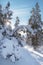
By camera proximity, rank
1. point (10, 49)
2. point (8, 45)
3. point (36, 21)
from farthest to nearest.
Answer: point (36, 21) → point (8, 45) → point (10, 49)

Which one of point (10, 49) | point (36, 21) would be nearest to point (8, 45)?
point (10, 49)

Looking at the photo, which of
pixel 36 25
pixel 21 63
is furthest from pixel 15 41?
pixel 36 25

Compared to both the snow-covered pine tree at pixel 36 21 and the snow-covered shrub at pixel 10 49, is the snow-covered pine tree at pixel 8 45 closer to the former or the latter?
the snow-covered shrub at pixel 10 49

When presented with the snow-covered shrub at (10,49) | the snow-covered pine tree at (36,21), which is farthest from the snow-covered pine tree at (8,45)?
the snow-covered pine tree at (36,21)

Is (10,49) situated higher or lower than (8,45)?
lower

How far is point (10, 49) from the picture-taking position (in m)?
10.1

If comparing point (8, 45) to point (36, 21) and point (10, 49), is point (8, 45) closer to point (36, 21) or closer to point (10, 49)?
point (10, 49)

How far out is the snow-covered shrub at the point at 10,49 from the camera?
10055mm

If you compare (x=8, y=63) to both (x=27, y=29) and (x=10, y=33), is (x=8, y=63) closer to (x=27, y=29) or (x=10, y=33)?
(x=10, y=33)

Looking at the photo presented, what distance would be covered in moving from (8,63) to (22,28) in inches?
109

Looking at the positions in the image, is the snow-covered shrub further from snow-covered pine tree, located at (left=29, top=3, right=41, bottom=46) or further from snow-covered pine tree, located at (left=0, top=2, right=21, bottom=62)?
snow-covered pine tree, located at (left=29, top=3, right=41, bottom=46)

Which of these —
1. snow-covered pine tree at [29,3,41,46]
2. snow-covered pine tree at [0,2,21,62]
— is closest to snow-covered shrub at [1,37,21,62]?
snow-covered pine tree at [0,2,21,62]

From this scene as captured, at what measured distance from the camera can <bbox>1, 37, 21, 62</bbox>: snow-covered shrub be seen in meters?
10.1

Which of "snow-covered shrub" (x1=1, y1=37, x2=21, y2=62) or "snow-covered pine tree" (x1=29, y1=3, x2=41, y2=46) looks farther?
"snow-covered pine tree" (x1=29, y1=3, x2=41, y2=46)
